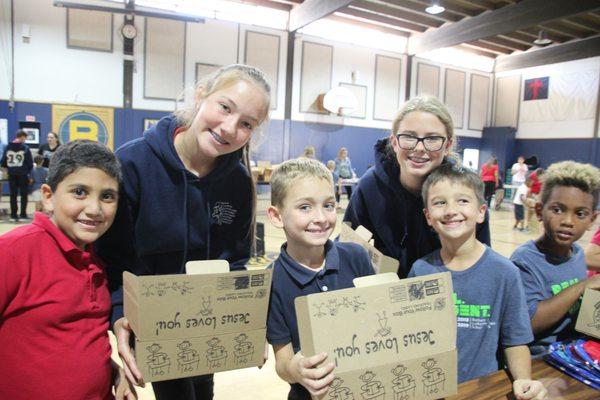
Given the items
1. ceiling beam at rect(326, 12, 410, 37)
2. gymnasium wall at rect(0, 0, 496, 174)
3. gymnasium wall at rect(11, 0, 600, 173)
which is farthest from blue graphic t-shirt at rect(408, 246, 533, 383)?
ceiling beam at rect(326, 12, 410, 37)

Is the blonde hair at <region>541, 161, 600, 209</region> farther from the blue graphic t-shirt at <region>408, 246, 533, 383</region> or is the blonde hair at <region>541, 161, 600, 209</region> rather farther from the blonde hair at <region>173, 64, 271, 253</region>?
the blonde hair at <region>173, 64, 271, 253</region>

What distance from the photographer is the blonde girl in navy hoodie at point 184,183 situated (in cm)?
143

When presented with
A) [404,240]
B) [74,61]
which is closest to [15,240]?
[404,240]

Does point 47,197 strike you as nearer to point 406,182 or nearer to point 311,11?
point 406,182

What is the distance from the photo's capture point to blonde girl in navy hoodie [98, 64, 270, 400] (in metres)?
1.43

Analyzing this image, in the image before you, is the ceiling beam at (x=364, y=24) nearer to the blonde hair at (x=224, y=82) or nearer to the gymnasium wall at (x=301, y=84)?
the gymnasium wall at (x=301, y=84)

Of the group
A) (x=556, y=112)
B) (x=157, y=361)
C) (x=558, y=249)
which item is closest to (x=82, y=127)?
(x=157, y=361)

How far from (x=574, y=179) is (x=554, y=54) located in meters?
12.9

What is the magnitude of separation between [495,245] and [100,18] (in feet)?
29.0

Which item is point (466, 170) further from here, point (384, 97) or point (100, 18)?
point (384, 97)

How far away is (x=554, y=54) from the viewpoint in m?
12.3

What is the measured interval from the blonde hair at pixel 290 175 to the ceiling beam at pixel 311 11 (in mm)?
8198

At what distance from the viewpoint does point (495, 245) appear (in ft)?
22.0

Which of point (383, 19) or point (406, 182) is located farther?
point (383, 19)
